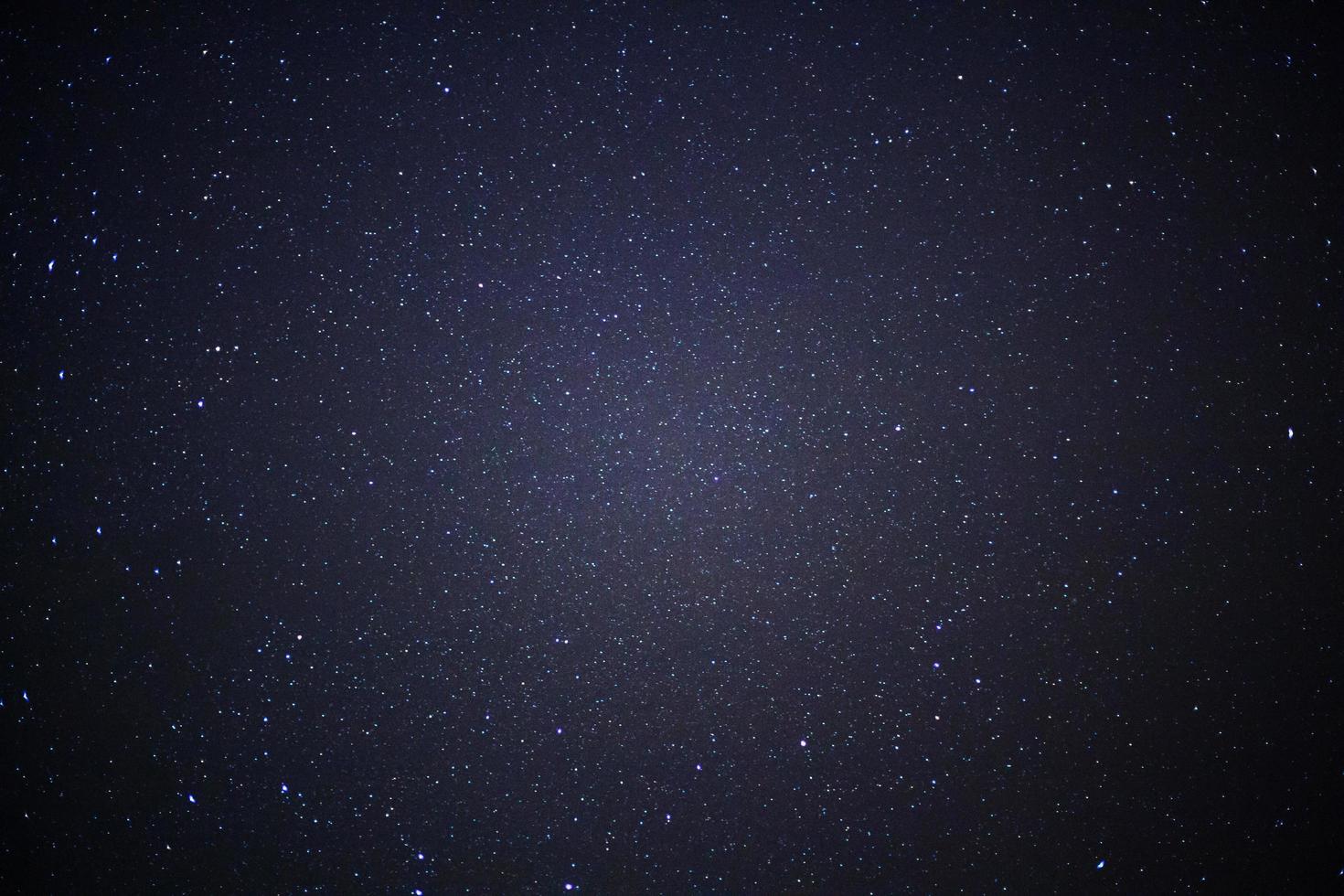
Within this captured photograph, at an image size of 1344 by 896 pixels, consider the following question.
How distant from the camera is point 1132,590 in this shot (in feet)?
1.41

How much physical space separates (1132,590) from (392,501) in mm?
467

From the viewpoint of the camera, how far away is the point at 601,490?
42cm

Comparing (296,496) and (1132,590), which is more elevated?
(296,496)

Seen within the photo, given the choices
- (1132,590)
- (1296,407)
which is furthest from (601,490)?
(1296,407)

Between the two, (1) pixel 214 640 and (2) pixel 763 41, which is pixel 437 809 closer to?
(1) pixel 214 640

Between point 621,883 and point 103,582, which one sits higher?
point 103,582

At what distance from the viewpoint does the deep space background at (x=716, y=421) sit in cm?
41

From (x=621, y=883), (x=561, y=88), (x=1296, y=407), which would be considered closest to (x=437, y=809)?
(x=621, y=883)

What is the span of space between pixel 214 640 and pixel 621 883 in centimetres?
31

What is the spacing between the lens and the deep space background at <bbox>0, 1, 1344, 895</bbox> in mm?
415

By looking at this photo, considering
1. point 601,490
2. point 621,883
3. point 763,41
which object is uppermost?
point 763,41

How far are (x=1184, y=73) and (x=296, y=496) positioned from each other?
1.99 feet

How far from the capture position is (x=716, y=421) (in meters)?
0.42

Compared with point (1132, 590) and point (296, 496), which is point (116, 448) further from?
point (1132, 590)
